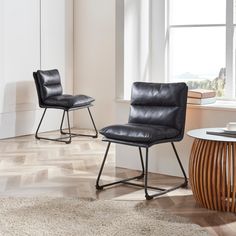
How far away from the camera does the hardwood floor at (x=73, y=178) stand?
363 cm

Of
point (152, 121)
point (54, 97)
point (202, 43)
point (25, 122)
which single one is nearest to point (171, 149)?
point (152, 121)

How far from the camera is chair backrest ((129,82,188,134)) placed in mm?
4270

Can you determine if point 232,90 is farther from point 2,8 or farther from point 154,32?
point 2,8

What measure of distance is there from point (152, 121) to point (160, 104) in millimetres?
153

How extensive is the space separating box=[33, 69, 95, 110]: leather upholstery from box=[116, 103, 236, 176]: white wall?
1.52 m

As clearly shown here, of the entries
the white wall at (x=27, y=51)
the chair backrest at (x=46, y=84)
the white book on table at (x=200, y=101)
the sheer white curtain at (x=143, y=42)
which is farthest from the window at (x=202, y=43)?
the white wall at (x=27, y=51)

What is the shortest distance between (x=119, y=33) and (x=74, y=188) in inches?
60.0

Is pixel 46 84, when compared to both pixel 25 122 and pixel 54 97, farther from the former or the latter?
pixel 25 122

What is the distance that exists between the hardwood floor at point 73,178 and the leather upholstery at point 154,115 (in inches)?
17.7

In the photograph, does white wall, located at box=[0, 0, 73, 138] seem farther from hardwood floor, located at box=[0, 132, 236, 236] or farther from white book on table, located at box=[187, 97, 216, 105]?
white book on table, located at box=[187, 97, 216, 105]

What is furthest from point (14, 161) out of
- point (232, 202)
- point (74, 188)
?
point (232, 202)

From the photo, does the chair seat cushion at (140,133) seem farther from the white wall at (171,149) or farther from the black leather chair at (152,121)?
the white wall at (171,149)

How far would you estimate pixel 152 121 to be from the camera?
4.37 meters

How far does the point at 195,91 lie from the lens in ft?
15.0
